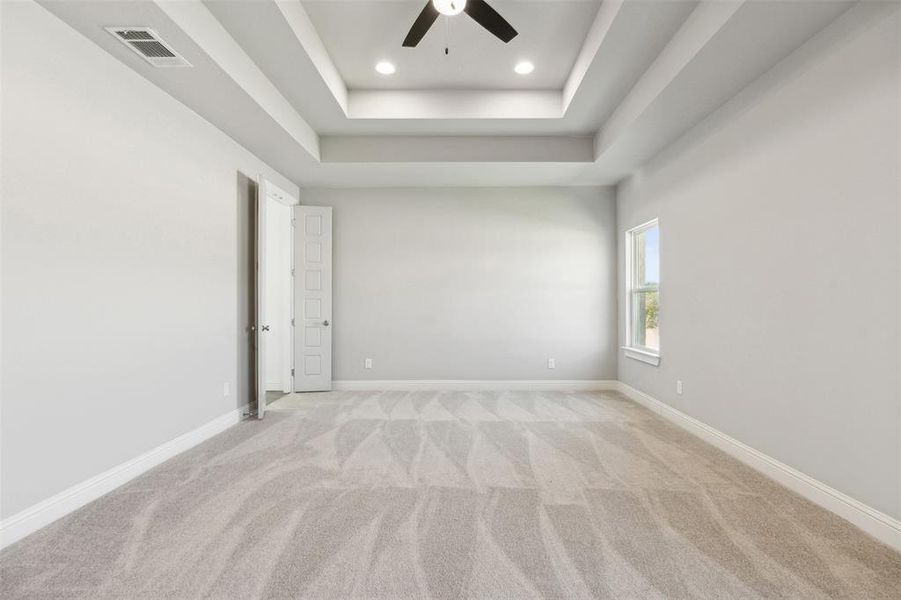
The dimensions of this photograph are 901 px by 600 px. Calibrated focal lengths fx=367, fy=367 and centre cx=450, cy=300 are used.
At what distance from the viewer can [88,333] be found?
6.88ft

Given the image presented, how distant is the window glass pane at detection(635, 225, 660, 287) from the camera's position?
157 inches

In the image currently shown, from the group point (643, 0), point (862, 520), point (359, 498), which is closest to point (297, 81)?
point (643, 0)

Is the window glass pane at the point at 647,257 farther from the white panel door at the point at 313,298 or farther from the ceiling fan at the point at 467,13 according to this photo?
the white panel door at the point at 313,298

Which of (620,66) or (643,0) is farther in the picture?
(620,66)

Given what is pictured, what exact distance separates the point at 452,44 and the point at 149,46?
199 cm

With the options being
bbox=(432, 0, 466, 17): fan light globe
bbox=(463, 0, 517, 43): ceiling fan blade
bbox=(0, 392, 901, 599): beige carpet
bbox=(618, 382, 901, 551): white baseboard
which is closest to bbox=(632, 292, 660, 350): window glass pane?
bbox=(618, 382, 901, 551): white baseboard

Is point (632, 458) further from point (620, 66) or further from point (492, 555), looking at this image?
point (620, 66)

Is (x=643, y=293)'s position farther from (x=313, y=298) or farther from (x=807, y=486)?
(x=313, y=298)

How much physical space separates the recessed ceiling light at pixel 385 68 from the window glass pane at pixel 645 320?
11.4 ft

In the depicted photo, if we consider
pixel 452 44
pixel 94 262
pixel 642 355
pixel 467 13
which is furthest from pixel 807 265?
pixel 94 262

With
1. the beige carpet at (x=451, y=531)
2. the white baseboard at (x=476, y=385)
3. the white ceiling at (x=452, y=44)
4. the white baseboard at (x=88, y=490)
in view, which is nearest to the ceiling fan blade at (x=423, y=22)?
the white ceiling at (x=452, y=44)

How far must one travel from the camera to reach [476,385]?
4.74 m

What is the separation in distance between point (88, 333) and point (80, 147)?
105 cm

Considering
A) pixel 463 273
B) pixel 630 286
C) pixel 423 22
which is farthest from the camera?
pixel 463 273
